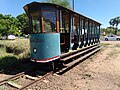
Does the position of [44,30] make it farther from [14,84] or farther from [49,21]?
[14,84]

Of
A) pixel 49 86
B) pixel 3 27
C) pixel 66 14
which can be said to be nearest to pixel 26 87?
pixel 49 86

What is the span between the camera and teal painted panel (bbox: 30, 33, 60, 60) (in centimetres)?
646

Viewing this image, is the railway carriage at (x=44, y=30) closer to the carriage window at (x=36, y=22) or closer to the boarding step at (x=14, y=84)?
the carriage window at (x=36, y=22)

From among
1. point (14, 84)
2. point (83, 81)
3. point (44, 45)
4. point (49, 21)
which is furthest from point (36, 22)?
point (83, 81)

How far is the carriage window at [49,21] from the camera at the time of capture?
6734 mm

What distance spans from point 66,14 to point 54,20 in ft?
5.05

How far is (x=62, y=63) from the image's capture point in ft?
23.3

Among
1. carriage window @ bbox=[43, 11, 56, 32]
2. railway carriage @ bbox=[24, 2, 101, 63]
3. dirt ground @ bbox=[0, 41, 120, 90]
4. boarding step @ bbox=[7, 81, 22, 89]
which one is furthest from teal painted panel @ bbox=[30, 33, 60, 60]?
boarding step @ bbox=[7, 81, 22, 89]

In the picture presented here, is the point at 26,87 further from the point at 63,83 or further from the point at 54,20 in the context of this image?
the point at 54,20

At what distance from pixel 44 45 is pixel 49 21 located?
1.22 metres

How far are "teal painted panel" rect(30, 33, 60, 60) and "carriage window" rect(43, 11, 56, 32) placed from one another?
35 centimetres

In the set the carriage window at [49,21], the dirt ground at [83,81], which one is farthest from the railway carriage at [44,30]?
the dirt ground at [83,81]

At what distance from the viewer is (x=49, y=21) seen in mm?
6883

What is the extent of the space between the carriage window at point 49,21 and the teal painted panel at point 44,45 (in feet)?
1.15
